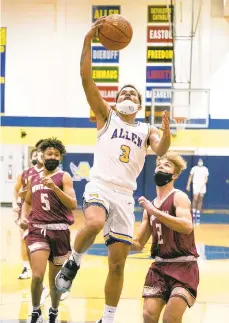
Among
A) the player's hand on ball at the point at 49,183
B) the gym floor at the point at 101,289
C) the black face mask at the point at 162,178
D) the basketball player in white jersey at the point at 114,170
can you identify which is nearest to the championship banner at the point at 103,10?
the gym floor at the point at 101,289

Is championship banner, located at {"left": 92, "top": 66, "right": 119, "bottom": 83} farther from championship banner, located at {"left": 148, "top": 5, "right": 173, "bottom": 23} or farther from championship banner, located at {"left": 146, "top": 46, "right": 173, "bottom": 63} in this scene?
championship banner, located at {"left": 148, "top": 5, "right": 173, "bottom": 23}

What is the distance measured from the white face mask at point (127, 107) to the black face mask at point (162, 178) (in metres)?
0.56

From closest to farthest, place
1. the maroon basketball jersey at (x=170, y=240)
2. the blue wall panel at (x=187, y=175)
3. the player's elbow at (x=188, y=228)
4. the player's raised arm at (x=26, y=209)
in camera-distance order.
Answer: the player's elbow at (x=188, y=228)
the maroon basketball jersey at (x=170, y=240)
the player's raised arm at (x=26, y=209)
the blue wall panel at (x=187, y=175)

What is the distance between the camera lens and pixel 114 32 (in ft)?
15.7

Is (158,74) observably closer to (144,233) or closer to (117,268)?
(144,233)

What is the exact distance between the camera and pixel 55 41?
2050cm

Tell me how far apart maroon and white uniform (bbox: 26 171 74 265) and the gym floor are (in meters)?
0.91

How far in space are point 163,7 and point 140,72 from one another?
230 centimetres

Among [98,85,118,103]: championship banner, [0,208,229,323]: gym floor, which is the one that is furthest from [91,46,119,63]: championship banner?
[0,208,229,323]: gym floor

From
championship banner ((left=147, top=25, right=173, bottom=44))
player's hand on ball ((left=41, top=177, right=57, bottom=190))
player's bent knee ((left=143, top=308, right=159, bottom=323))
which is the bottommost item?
player's bent knee ((left=143, top=308, right=159, bottom=323))

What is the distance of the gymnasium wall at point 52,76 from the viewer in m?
20.1

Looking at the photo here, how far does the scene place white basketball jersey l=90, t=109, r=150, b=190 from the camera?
184 inches

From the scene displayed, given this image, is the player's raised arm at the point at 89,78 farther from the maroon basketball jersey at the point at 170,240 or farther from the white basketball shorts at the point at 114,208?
the maroon basketball jersey at the point at 170,240

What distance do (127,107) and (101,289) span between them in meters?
3.61
